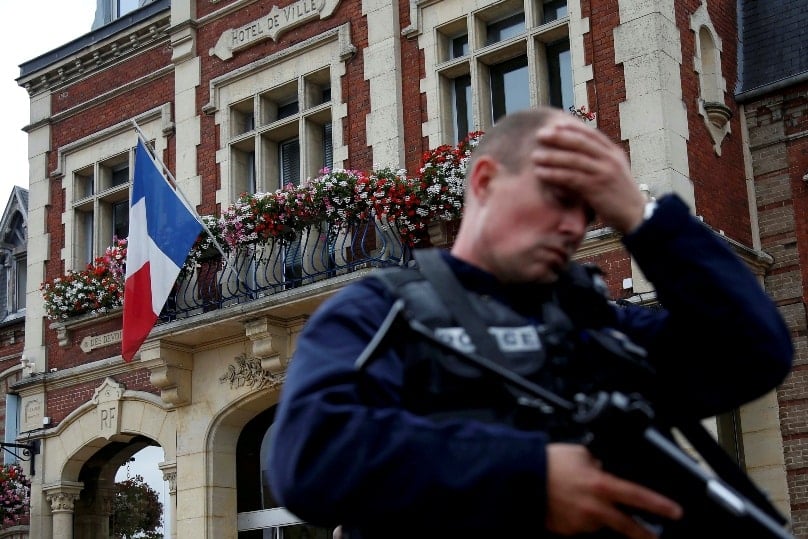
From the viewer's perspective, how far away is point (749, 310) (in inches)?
79.1

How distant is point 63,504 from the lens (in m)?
14.0

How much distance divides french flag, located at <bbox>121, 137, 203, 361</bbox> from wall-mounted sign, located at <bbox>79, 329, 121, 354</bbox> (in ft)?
5.84

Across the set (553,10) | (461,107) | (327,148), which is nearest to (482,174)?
(553,10)

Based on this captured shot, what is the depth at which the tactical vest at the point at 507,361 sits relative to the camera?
186cm

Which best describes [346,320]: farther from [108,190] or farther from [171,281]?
[108,190]

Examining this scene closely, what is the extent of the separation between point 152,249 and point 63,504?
3.95m

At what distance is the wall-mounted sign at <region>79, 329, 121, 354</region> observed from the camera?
1366cm

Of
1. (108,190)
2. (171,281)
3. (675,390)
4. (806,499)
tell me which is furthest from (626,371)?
(108,190)

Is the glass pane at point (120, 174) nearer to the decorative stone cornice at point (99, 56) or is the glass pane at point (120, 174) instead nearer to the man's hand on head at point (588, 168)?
the decorative stone cornice at point (99, 56)

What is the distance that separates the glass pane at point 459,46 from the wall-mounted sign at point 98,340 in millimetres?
5112

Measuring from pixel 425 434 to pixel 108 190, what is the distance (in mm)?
13334

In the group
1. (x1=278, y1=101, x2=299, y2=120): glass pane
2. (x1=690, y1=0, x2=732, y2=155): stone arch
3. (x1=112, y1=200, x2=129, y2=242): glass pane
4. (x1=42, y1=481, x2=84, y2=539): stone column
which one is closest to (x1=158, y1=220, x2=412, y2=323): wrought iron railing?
(x1=278, y1=101, x2=299, y2=120): glass pane

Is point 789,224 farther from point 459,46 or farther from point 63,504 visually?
point 63,504

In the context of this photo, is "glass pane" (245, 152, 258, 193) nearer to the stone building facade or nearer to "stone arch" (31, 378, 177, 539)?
the stone building facade
